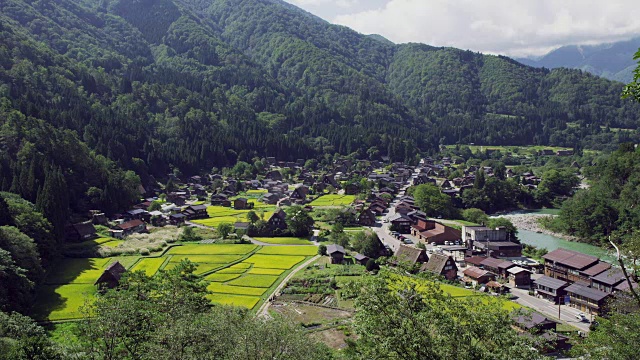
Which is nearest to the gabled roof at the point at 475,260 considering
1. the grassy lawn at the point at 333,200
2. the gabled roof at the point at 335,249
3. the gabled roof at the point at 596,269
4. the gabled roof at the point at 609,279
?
the gabled roof at the point at 596,269

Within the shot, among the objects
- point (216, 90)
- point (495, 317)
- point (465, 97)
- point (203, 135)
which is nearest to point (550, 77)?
point (465, 97)

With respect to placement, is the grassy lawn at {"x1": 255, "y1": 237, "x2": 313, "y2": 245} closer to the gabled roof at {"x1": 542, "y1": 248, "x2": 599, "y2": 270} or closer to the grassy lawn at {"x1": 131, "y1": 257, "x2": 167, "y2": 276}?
the grassy lawn at {"x1": 131, "y1": 257, "x2": 167, "y2": 276}

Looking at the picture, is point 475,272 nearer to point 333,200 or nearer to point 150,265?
point 150,265

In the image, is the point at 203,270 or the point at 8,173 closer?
the point at 203,270

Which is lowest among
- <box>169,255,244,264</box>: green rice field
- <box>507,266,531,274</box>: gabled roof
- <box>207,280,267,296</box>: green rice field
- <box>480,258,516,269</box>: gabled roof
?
<box>169,255,244,264</box>: green rice field

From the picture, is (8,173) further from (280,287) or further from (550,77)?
(550,77)

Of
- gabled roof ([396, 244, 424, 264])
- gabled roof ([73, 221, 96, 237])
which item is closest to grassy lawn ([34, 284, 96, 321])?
gabled roof ([73, 221, 96, 237])

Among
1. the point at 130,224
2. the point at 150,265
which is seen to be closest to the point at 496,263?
the point at 150,265
